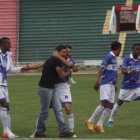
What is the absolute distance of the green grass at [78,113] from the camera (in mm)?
11156

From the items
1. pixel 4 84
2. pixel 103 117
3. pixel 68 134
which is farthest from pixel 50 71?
pixel 103 117

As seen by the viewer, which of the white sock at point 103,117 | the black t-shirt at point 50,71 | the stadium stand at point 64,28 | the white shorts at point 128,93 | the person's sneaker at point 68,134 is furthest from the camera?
the stadium stand at point 64,28

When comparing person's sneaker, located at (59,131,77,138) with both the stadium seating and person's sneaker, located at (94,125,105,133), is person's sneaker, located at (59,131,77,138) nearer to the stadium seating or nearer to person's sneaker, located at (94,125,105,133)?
person's sneaker, located at (94,125,105,133)

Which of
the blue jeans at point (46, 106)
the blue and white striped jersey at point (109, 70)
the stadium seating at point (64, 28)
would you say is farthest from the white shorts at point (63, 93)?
the stadium seating at point (64, 28)

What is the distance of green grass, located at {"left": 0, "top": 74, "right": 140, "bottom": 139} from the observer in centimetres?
1116

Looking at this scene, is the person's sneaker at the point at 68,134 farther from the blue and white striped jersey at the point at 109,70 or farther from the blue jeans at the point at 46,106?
the blue and white striped jersey at the point at 109,70

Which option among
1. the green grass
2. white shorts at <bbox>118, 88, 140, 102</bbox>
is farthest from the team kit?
white shorts at <bbox>118, 88, 140, 102</bbox>

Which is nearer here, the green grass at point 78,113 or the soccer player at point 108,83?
the green grass at point 78,113

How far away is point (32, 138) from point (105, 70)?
2570 millimetres

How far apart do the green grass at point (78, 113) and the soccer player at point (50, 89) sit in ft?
1.02

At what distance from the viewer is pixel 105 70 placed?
1173 centimetres

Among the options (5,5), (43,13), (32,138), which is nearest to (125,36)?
(43,13)

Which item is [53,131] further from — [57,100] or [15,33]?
[15,33]

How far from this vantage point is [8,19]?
37.2 metres
